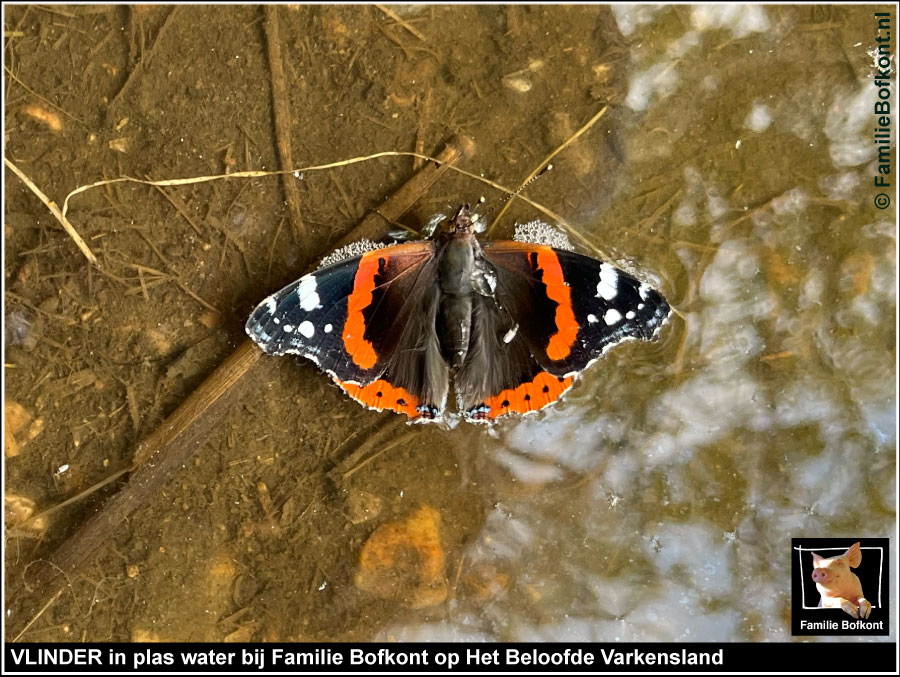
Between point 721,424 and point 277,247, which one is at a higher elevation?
point 277,247

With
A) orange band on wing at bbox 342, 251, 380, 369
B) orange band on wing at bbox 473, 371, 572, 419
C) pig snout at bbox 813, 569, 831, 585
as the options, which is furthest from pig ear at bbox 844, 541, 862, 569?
orange band on wing at bbox 342, 251, 380, 369

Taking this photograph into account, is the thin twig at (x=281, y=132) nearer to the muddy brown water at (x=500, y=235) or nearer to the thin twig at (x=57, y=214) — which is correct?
the muddy brown water at (x=500, y=235)
